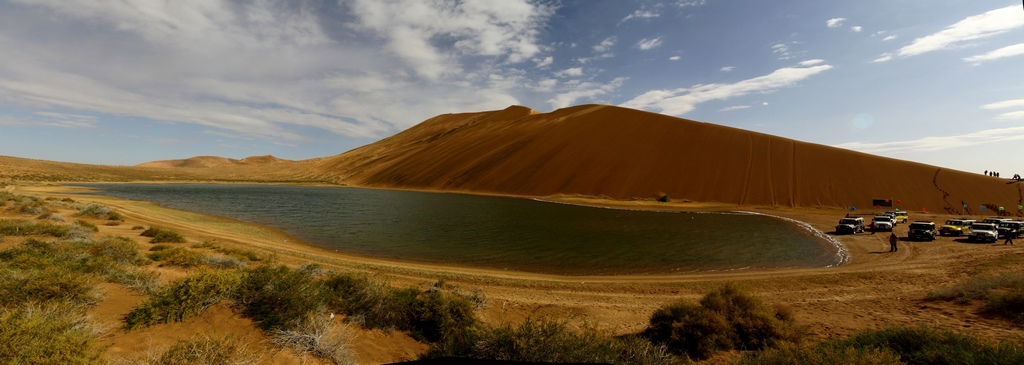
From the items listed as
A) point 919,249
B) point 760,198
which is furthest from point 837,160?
point 919,249

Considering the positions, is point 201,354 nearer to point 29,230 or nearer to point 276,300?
point 276,300

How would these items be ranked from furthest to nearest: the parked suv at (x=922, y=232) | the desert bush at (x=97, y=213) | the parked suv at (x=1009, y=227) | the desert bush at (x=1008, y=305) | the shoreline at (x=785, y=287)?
the parked suv at (x=1009, y=227) < the parked suv at (x=922, y=232) < the desert bush at (x=97, y=213) < the shoreline at (x=785, y=287) < the desert bush at (x=1008, y=305)

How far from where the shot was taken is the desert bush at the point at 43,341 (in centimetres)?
352

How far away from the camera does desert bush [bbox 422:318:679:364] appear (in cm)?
484

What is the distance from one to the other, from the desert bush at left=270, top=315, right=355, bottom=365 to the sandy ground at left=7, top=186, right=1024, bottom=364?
145mm

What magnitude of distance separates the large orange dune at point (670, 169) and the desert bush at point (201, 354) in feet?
176

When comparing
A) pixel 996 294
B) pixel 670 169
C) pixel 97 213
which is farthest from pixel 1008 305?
pixel 670 169

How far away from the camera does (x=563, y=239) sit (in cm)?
2409

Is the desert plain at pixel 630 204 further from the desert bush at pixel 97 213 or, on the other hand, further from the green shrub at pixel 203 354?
the desert bush at pixel 97 213

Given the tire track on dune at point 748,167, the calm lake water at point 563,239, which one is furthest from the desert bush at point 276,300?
the tire track on dune at point 748,167

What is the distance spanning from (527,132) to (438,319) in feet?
265

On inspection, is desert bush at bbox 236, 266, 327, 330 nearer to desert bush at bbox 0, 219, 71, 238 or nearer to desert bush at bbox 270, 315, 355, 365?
desert bush at bbox 270, 315, 355, 365

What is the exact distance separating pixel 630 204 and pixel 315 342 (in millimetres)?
47949

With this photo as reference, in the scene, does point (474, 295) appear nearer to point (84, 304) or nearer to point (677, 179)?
point (84, 304)
